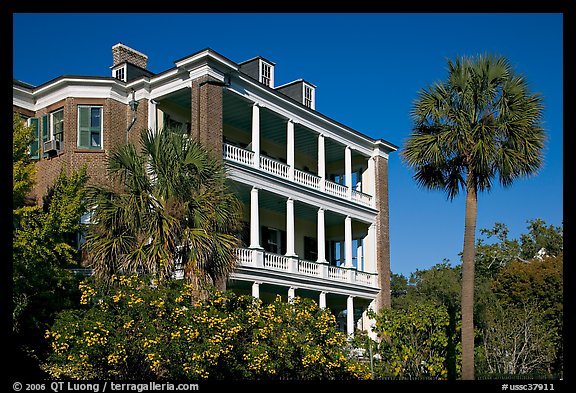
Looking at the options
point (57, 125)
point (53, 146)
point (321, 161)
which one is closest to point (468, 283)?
point (321, 161)

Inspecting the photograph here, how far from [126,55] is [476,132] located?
1631 cm

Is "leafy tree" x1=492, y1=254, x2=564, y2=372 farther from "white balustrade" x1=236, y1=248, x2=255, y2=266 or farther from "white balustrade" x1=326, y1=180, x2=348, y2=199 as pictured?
"white balustrade" x1=236, y1=248, x2=255, y2=266

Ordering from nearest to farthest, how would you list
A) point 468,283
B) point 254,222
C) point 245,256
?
point 468,283 → point 245,256 → point 254,222

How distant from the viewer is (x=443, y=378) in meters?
24.3

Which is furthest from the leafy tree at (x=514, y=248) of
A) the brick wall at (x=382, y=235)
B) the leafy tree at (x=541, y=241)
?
the brick wall at (x=382, y=235)

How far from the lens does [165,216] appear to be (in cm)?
1933

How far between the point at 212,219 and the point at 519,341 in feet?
50.1

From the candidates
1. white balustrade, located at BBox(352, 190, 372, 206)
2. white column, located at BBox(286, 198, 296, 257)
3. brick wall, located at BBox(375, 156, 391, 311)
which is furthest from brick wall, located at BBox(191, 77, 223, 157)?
brick wall, located at BBox(375, 156, 391, 311)

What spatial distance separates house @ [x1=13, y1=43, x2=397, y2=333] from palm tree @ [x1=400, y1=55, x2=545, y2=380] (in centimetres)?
782

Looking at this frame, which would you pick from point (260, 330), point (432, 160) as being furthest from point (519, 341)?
point (260, 330)

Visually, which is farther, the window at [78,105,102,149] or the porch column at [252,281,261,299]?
the window at [78,105,102,149]

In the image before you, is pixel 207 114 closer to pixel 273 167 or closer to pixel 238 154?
pixel 238 154

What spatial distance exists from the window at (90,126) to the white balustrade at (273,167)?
21.1 ft

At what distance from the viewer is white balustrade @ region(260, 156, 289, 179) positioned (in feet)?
97.4
